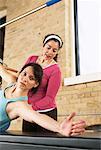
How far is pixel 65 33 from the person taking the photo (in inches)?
73.4

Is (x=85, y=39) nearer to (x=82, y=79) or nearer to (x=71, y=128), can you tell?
(x=82, y=79)

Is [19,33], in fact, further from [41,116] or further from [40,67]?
[41,116]

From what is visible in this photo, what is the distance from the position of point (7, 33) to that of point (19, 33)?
0.16 metres

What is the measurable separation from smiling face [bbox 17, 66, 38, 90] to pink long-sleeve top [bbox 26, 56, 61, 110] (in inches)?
2.3

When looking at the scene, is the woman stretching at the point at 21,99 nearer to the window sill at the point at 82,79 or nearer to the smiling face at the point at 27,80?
the smiling face at the point at 27,80

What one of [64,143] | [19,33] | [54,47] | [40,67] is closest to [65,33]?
[54,47]

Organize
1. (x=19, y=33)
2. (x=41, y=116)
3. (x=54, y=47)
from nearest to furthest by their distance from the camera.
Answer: (x=41, y=116) → (x=54, y=47) → (x=19, y=33)

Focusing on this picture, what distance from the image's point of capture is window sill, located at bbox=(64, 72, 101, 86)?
161 centimetres

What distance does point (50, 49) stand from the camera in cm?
188

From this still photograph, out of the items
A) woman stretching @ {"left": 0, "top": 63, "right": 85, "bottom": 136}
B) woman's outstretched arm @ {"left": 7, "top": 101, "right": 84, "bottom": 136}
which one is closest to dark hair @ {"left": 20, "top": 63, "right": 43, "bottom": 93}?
woman stretching @ {"left": 0, "top": 63, "right": 85, "bottom": 136}

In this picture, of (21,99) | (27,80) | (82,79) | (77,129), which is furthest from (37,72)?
(77,129)

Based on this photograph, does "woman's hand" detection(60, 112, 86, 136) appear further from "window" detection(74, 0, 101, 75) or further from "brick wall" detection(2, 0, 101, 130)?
"window" detection(74, 0, 101, 75)

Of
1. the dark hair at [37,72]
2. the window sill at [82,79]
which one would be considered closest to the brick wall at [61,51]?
the window sill at [82,79]

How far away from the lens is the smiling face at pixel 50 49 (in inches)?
73.0
